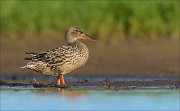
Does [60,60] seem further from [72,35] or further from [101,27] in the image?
[101,27]

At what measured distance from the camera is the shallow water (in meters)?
12.0

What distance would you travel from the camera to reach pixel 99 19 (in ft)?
64.3

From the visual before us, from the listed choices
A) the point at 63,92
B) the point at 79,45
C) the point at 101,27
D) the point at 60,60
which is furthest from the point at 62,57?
the point at 101,27

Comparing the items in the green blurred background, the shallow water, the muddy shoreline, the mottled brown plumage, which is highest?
the green blurred background

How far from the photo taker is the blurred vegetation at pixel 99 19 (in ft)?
63.9

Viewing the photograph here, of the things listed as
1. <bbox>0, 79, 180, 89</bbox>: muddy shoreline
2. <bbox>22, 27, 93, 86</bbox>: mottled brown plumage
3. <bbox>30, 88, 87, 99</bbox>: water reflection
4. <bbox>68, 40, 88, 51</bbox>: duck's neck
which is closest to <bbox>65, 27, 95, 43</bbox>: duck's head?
<bbox>68, 40, 88, 51</bbox>: duck's neck

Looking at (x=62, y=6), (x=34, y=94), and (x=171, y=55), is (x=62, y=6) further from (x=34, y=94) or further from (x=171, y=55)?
(x=34, y=94)

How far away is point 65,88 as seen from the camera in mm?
14094

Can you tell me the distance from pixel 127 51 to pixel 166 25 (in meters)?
1.07

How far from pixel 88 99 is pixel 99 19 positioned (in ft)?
22.9

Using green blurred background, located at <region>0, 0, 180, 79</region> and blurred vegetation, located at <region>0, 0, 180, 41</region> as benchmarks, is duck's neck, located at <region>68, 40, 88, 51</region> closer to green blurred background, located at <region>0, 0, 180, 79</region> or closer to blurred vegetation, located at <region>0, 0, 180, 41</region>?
green blurred background, located at <region>0, 0, 180, 79</region>

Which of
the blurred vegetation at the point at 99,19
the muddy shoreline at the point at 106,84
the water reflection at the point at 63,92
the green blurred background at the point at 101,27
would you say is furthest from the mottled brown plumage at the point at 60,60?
the blurred vegetation at the point at 99,19

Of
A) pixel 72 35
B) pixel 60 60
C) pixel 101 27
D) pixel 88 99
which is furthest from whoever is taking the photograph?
pixel 101 27

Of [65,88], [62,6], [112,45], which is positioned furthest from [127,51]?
[65,88]
